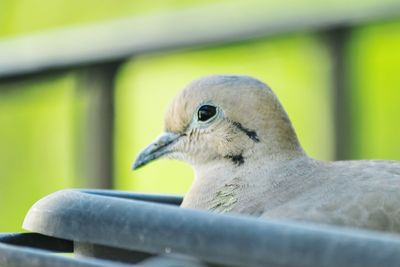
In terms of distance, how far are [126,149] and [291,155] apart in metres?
2.40

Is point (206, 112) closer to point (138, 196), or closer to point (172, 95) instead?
point (138, 196)

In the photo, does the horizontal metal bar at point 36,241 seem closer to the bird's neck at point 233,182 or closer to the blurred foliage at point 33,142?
the bird's neck at point 233,182

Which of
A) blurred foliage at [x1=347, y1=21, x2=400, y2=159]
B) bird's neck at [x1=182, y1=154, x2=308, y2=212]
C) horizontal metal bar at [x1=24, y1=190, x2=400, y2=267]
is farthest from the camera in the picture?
blurred foliage at [x1=347, y1=21, x2=400, y2=159]

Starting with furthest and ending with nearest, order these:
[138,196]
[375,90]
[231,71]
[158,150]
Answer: [231,71]
[375,90]
[158,150]
[138,196]

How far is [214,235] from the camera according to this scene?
67.1 inches

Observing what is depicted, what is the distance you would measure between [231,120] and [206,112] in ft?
0.27

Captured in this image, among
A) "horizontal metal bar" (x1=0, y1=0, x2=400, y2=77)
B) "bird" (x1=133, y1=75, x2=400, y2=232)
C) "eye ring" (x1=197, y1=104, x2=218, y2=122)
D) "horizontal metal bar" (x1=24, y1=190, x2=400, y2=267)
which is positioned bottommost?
"horizontal metal bar" (x1=24, y1=190, x2=400, y2=267)

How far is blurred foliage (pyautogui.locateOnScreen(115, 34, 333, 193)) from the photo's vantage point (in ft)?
16.9

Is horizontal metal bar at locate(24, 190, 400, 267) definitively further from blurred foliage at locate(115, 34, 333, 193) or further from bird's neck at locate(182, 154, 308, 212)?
blurred foliage at locate(115, 34, 333, 193)

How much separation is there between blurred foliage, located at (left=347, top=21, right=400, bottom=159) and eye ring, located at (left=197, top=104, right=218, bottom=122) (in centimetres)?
185

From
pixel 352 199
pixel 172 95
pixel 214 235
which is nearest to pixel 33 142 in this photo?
pixel 172 95

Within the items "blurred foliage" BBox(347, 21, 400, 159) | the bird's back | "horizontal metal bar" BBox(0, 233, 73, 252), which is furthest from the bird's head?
"blurred foliage" BBox(347, 21, 400, 159)

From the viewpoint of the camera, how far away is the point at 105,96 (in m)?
5.30

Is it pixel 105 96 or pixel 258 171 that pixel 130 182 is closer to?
pixel 105 96
